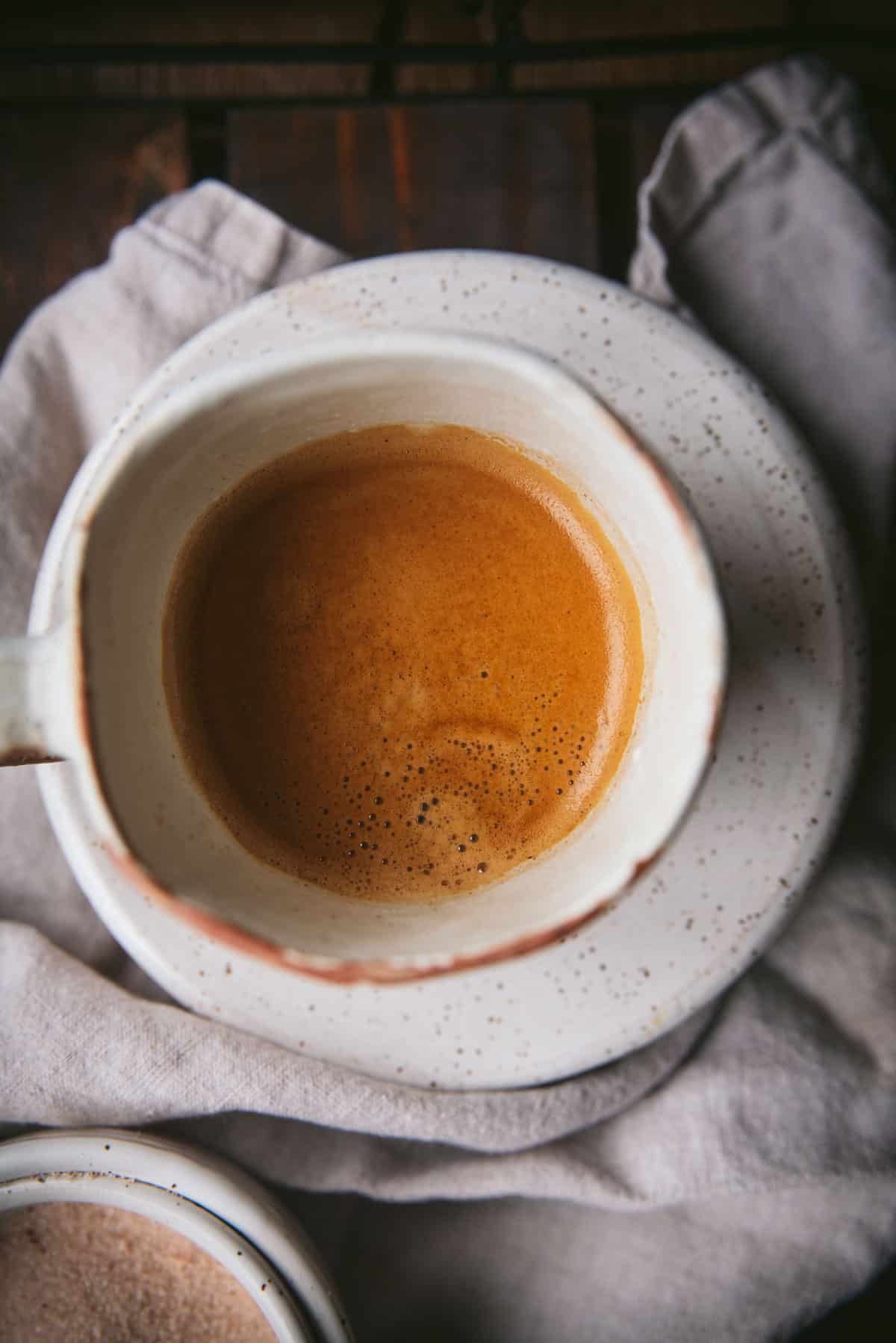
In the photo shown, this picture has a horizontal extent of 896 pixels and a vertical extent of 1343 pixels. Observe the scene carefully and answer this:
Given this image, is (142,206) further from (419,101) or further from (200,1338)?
(200,1338)

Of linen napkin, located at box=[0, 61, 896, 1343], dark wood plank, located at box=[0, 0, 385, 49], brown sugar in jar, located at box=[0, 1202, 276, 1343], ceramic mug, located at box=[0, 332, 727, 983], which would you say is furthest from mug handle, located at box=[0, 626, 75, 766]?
dark wood plank, located at box=[0, 0, 385, 49]

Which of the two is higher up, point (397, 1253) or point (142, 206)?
point (142, 206)

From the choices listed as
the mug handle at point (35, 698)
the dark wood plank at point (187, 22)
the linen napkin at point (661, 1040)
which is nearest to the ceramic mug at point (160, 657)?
the mug handle at point (35, 698)

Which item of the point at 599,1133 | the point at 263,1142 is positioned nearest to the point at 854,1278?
the point at 599,1133

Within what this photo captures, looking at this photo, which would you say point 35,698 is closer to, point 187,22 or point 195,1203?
point 195,1203

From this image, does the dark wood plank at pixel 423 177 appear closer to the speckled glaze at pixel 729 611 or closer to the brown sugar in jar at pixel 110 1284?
the speckled glaze at pixel 729 611

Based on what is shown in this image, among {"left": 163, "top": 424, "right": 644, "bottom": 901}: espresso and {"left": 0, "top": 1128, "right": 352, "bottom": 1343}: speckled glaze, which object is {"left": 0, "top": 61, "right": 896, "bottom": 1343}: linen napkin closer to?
{"left": 0, "top": 1128, "right": 352, "bottom": 1343}: speckled glaze
